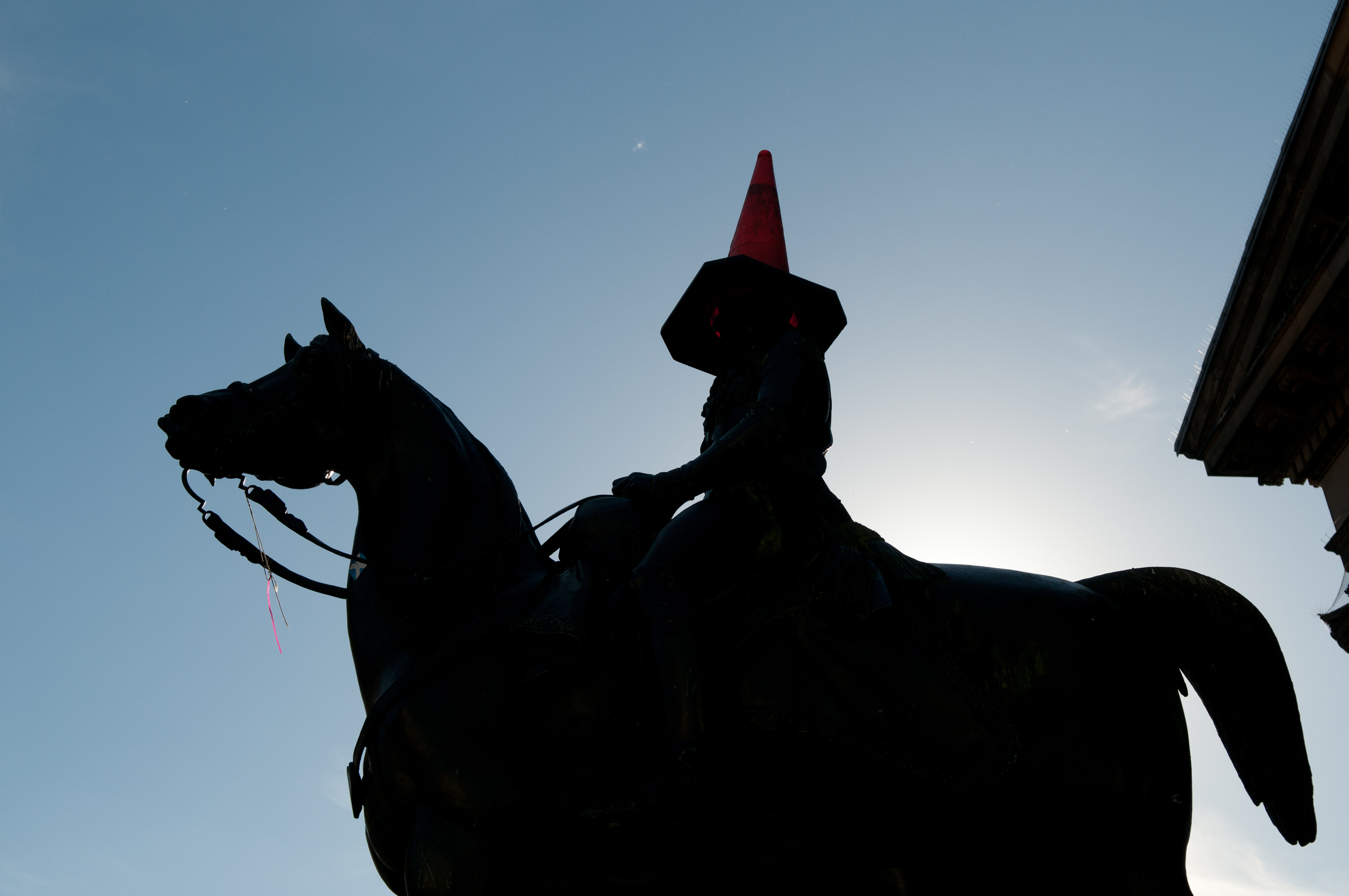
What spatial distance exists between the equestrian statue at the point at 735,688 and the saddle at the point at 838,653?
12mm

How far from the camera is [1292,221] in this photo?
1908 cm

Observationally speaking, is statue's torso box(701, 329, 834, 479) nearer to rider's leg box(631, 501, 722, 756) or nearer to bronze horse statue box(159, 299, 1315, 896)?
rider's leg box(631, 501, 722, 756)

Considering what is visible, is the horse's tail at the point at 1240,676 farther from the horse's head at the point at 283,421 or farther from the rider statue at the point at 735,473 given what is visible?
the horse's head at the point at 283,421

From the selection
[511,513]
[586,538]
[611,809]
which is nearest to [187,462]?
[511,513]

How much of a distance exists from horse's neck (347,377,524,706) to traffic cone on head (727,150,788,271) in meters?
2.23

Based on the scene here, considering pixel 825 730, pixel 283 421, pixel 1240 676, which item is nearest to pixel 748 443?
pixel 825 730

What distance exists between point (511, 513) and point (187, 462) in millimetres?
1527

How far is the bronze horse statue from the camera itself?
14.6 feet

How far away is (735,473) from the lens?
5289mm

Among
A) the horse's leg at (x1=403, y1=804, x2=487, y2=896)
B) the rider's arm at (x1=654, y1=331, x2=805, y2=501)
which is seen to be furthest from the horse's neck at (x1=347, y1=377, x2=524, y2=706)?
the rider's arm at (x1=654, y1=331, x2=805, y2=501)

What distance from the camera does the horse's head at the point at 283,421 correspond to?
5227 mm

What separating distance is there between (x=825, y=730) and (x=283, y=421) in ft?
9.32

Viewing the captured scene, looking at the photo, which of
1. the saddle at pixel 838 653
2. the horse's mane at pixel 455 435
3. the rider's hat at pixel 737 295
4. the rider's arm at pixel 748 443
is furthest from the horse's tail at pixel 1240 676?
the horse's mane at pixel 455 435

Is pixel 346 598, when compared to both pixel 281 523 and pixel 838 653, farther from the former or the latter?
pixel 838 653
